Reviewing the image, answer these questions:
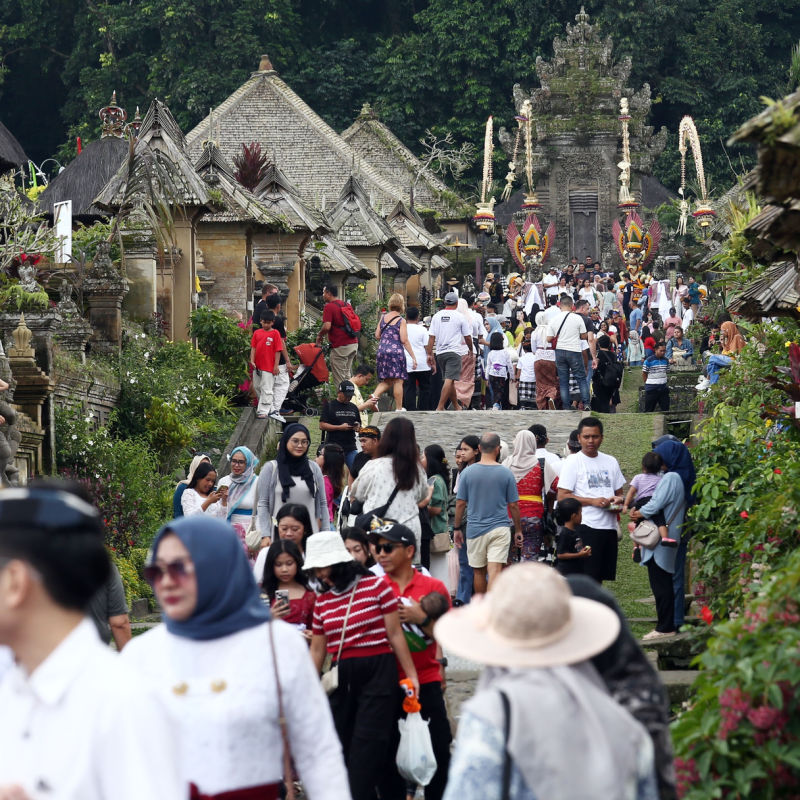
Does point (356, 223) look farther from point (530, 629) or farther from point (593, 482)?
point (530, 629)

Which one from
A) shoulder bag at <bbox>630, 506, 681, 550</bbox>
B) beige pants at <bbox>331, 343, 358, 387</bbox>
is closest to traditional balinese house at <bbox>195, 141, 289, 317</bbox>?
beige pants at <bbox>331, 343, 358, 387</bbox>

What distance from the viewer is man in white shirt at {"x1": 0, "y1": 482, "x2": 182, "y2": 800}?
335 cm

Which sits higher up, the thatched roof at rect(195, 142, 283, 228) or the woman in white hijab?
the thatched roof at rect(195, 142, 283, 228)

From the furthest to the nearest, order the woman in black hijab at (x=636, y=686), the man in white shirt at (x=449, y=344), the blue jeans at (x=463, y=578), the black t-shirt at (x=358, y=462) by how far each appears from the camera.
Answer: the man in white shirt at (x=449, y=344) < the black t-shirt at (x=358, y=462) < the blue jeans at (x=463, y=578) < the woman in black hijab at (x=636, y=686)

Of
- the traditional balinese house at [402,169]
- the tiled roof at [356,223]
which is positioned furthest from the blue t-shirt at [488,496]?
the traditional balinese house at [402,169]

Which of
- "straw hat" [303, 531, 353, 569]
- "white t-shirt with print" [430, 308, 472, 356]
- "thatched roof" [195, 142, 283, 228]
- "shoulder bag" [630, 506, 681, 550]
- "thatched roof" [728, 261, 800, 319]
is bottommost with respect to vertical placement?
"shoulder bag" [630, 506, 681, 550]

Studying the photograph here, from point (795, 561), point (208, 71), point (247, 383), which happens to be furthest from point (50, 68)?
point (795, 561)

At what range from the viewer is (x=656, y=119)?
70250mm

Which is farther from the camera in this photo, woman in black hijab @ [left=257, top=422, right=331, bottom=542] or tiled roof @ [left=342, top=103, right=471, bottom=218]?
tiled roof @ [left=342, top=103, right=471, bottom=218]

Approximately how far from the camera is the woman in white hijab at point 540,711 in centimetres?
373

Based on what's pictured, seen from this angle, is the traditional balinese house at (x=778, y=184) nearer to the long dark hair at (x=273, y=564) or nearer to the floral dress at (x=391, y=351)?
the long dark hair at (x=273, y=564)

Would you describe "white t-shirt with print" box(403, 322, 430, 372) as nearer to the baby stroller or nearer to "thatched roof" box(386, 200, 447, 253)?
the baby stroller

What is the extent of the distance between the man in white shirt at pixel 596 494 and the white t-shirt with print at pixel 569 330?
7316 mm

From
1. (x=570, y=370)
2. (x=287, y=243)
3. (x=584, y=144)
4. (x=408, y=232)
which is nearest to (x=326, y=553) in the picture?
(x=570, y=370)
